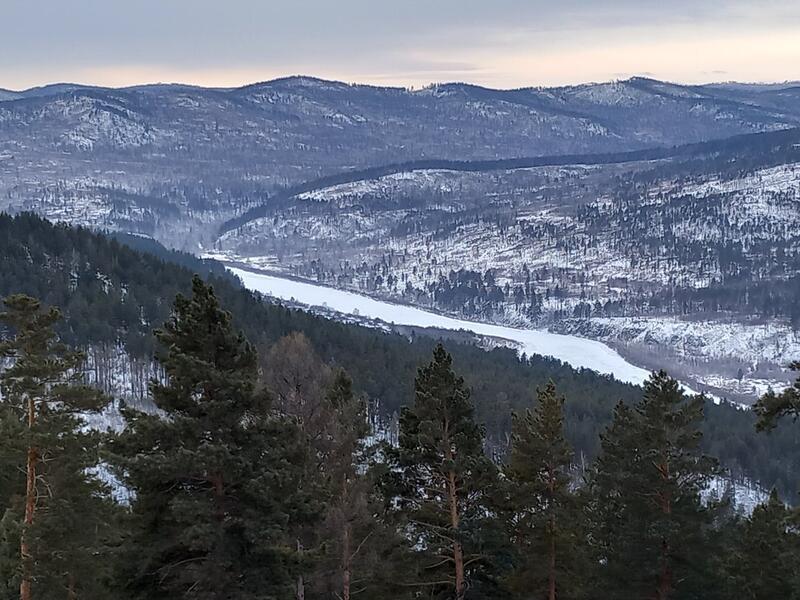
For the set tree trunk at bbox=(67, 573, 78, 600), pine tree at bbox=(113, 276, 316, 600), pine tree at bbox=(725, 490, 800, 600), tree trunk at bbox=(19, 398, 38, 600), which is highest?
pine tree at bbox=(113, 276, 316, 600)

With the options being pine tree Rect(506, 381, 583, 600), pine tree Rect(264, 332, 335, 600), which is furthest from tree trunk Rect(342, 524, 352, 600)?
pine tree Rect(506, 381, 583, 600)

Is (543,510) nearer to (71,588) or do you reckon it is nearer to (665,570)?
(665,570)

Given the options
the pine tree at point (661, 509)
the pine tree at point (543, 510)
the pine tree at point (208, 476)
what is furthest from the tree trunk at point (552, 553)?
the pine tree at point (208, 476)

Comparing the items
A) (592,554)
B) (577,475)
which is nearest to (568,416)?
(577,475)

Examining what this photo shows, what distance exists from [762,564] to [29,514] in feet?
77.5

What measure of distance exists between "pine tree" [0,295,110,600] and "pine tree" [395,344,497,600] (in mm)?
8869

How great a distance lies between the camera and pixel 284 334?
114500 mm

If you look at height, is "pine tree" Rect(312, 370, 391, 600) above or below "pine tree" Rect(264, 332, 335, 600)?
below

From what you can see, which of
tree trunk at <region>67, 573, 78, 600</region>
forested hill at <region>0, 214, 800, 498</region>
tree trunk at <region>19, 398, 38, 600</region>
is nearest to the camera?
tree trunk at <region>19, 398, 38, 600</region>

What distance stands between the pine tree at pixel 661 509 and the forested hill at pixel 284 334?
249 ft

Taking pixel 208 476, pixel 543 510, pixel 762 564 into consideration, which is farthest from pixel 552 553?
pixel 208 476

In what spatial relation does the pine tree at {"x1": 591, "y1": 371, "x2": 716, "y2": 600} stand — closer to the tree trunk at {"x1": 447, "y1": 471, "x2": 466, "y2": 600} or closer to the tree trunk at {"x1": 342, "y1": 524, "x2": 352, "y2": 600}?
the tree trunk at {"x1": 447, "y1": 471, "x2": 466, "y2": 600}

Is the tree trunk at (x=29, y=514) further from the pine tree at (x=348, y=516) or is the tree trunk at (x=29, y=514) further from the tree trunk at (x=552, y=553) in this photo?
the tree trunk at (x=552, y=553)

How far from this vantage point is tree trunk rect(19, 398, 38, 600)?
22625 millimetres
